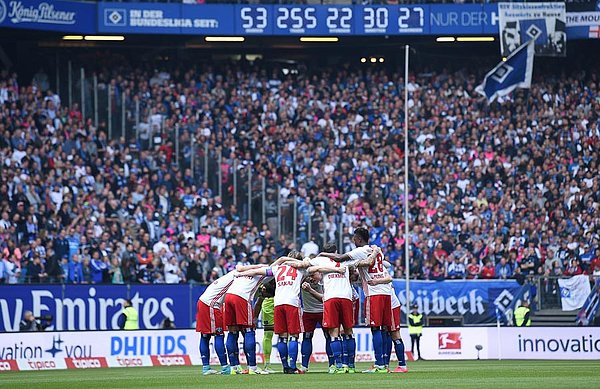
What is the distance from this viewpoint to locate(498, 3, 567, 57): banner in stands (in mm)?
50656

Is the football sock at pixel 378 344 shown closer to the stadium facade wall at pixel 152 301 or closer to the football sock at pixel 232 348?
the football sock at pixel 232 348

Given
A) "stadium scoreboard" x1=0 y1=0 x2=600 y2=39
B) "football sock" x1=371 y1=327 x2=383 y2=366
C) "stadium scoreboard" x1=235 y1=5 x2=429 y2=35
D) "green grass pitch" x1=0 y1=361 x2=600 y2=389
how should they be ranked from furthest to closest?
"stadium scoreboard" x1=235 y1=5 x2=429 y2=35
"stadium scoreboard" x1=0 y1=0 x2=600 y2=39
"football sock" x1=371 y1=327 x2=383 y2=366
"green grass pitch" x1=0 y1=361 x2=600 y2=389

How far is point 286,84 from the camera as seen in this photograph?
169 ft

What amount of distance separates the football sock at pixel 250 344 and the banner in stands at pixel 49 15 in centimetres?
2453

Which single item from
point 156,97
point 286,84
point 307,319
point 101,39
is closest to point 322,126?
point 286,84

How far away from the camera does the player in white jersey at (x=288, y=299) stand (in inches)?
992

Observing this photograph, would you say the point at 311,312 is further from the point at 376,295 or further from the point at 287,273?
the point at 376,295

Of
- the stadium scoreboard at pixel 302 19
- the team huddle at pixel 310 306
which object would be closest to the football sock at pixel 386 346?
the team huddle at pixel 310 306

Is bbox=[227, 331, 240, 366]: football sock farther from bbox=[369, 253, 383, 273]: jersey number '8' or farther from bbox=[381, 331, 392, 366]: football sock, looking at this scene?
bbox=[369, 253, 383, 273]: jersey number '8'

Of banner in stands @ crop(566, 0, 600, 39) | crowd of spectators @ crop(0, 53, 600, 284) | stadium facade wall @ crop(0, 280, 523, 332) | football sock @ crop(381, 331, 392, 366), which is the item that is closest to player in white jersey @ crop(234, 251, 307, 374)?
football sock @ crop(381, 331, 392, 366)

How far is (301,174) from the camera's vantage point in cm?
4722

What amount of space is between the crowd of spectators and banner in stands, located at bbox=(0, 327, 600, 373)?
197 inches

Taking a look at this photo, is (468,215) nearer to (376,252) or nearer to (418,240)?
(418,240)

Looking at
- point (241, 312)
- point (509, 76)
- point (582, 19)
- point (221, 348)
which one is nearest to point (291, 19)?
point (509, 76)
